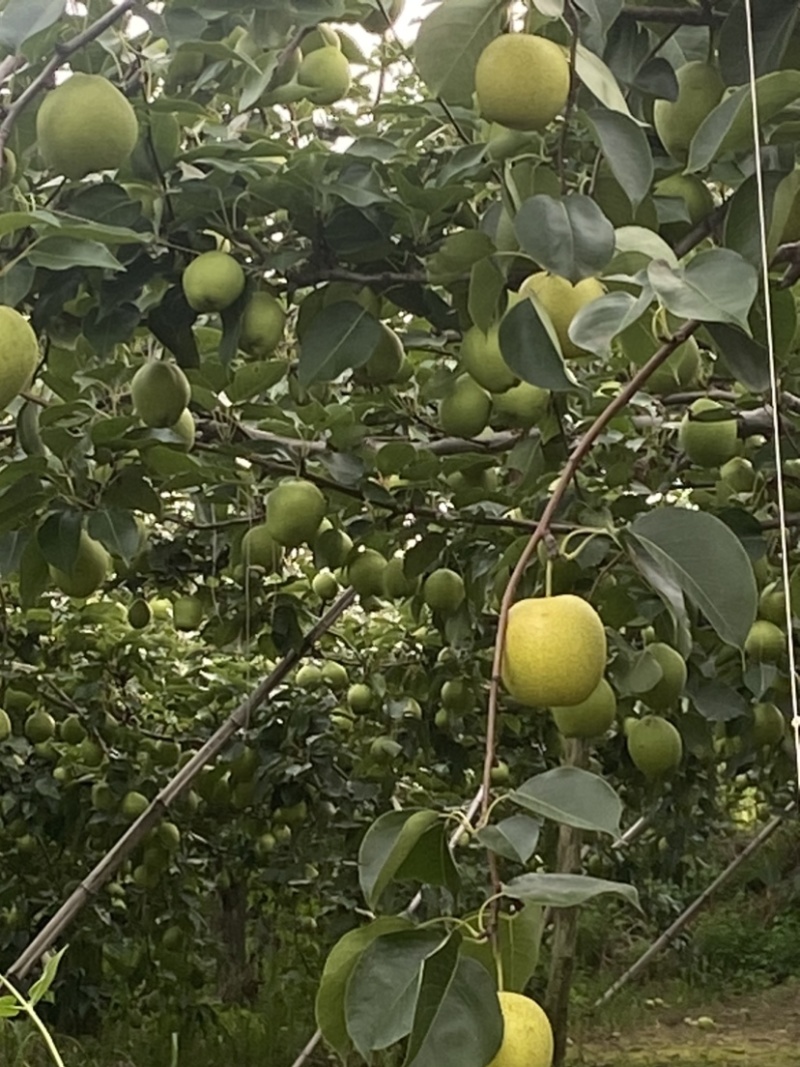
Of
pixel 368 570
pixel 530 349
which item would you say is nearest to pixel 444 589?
pixel 368 570

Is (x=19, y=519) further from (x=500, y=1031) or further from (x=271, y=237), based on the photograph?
(x=500, y=1031)

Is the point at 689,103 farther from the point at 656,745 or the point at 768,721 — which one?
the point at 768,721

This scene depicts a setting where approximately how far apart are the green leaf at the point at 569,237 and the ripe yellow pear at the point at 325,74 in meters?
0.51

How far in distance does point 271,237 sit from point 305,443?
54cm

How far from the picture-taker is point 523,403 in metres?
1.53

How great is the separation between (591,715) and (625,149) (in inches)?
22.8

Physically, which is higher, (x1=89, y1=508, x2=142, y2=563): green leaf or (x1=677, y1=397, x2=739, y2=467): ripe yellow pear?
(x1=89, y1=508, x2=142, y2=563): green leaf

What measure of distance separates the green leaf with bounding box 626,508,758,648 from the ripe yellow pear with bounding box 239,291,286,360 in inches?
22.6

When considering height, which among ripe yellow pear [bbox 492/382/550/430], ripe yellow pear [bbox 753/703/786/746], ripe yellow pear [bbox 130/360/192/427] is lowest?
ripe yellow pear [bbox 753/703/786/746]

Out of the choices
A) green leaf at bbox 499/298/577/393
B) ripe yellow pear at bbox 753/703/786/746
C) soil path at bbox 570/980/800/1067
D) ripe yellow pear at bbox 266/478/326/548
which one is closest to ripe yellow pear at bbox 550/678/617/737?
green leaf at bbox 499/298/577/393

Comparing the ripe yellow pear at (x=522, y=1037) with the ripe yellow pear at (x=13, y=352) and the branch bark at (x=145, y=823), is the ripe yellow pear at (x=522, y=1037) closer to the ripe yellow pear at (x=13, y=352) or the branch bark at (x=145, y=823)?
the ripe yellow pear at (x=13, y=352)

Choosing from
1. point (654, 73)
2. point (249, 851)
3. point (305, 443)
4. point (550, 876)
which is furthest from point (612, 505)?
Answer: point (249, 851)

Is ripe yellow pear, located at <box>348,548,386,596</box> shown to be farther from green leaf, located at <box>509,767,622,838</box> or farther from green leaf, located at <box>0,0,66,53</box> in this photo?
green leaf, located at <box>509,767,622,838</box>

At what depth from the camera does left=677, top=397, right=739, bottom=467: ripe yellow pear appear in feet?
5.99
